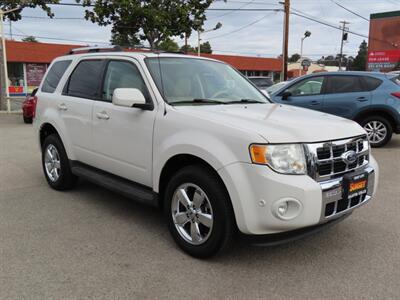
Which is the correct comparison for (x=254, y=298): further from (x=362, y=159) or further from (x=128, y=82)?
(x=128, y=82)

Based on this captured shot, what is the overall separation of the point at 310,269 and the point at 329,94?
6.65 metres

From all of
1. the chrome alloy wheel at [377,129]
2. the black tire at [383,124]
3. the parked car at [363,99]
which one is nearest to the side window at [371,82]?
the parked car at [363,99]

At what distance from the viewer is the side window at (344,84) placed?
9273mm

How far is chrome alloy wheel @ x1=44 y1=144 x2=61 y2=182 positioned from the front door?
3.69 feet

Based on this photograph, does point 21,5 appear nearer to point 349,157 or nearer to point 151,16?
point 151,16

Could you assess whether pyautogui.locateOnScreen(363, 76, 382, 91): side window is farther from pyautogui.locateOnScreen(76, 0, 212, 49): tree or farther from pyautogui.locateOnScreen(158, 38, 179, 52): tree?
pyautogui.locateOnScreen(76, 0, 212, 49): tree

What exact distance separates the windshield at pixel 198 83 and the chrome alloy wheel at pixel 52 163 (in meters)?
2.20

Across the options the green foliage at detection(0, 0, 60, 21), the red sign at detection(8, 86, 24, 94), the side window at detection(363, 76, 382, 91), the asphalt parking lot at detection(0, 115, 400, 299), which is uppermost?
the green foliage at detection(0, 0, 60, 21)

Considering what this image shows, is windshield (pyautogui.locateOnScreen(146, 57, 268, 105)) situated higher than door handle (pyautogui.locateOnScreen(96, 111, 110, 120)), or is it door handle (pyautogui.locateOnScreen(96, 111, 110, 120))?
windshield (pyautogui.locateOnScreen(146, 57, 268, 105))

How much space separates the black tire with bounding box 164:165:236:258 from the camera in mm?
3357

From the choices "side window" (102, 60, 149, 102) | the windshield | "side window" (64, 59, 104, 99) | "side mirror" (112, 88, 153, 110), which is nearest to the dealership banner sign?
the windshield

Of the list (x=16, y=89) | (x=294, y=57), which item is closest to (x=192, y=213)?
(x=16, y=89)

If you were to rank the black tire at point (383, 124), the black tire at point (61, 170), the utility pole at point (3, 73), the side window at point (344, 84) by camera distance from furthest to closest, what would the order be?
1. the utility pole at point (3, 73)
2. the side window at point (344, 84)
3. the black tire at point (383, 124)
4. the black tire at point (61, 170)

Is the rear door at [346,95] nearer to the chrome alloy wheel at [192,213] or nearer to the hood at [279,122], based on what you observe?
the hood at [279,122]
